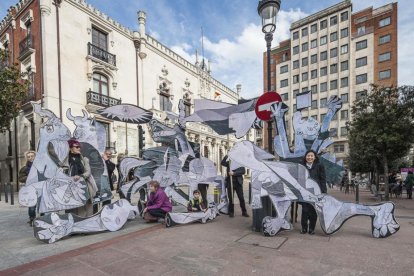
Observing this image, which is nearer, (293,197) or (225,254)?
(225,254)

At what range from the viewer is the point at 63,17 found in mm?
15969

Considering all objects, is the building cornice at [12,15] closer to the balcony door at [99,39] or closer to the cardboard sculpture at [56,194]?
the balcony door at [99,39]

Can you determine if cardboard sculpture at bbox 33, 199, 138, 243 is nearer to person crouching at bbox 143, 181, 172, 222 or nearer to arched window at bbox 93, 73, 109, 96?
person crouching at bbox 143, 181, 172, 222

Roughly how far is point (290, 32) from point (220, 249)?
50.2 metres

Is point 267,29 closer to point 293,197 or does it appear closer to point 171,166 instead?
point 293,197

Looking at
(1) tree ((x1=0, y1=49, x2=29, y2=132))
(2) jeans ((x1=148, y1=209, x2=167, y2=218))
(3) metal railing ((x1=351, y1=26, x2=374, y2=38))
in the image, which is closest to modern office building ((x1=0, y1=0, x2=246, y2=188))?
(1) tree ((x1=0, y1=49, x2=29, y2=132))

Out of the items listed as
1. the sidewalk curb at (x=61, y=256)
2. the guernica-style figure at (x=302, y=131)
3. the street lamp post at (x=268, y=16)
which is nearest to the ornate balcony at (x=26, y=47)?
the street lamp post at (x=268, y=16)

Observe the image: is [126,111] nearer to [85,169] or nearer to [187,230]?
[85,169]

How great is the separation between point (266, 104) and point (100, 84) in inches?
631

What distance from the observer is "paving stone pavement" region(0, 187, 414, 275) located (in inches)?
133

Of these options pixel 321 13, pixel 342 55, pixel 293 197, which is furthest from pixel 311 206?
pixel 321 13

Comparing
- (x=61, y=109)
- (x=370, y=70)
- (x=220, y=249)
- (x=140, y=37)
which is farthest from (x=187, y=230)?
(x=370, y=70)

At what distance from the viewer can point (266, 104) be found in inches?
231

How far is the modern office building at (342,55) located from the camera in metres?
37.9
